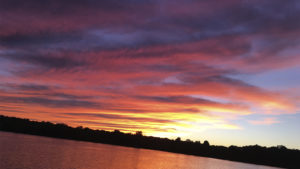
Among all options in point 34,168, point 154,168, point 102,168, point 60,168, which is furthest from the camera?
point 154,168

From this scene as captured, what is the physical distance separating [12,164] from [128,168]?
4327 centimetres

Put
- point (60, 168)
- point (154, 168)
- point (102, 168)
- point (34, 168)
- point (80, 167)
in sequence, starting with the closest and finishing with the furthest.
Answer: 1. point (34, 168)
2. point (60, 168)
3. point (80, 167)
4. point (102, 168)
5. point (154, 168)

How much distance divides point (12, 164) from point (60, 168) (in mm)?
12337

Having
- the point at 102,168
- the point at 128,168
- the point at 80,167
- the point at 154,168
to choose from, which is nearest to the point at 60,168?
the point at 80,167

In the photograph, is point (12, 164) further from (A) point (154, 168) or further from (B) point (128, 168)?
(A) point (154, 168)

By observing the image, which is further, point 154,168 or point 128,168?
point 154,168

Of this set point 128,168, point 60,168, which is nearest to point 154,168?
point 128,168

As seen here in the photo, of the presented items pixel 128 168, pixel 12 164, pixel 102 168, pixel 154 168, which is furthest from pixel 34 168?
pixel 154 168

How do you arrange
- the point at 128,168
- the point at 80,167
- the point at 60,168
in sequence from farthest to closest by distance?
the point at 128,168 < the point at 80,167 < the point at 60,168

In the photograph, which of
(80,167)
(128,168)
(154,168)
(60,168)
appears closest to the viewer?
(60,168)

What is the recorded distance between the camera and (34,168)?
6725cm

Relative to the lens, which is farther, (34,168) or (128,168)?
(128,168)

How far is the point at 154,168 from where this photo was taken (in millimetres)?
110438

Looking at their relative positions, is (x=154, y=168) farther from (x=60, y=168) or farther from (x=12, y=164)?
(x=12, y=164)
